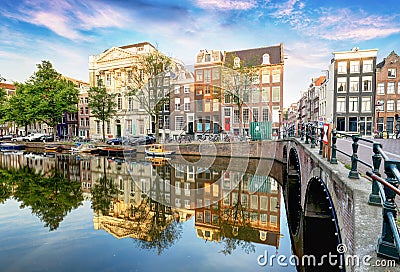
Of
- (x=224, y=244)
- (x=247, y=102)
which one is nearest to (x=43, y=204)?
(x=224, y=244)

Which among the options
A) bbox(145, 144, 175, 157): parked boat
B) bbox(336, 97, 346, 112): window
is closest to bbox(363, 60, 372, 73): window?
bbox(336, 97, 346, 112): window

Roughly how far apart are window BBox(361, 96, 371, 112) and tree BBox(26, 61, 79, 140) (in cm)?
4390

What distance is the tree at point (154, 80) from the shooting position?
1117 inches

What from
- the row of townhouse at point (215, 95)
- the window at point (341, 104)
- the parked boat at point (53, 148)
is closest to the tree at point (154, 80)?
the row of townhouse at point (215, 95)

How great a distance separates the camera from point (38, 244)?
8242mm

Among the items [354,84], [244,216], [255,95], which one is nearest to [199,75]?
[255,95]

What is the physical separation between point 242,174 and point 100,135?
34.9 m

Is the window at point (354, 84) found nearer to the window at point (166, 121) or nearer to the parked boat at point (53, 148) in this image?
the window at point (166, 121)

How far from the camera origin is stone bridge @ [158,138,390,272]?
3000 mm

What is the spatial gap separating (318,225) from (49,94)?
42618 millimetres

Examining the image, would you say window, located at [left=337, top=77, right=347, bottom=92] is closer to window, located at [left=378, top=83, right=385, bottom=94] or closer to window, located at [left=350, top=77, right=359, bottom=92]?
window, located at [left=350, top=77, right=359, bottom=92]

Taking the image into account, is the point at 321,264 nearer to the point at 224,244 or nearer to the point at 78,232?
the point at 224,244

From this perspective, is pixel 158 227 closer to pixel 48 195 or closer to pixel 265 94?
pixel 48 195

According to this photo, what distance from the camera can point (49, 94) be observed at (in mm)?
38938
